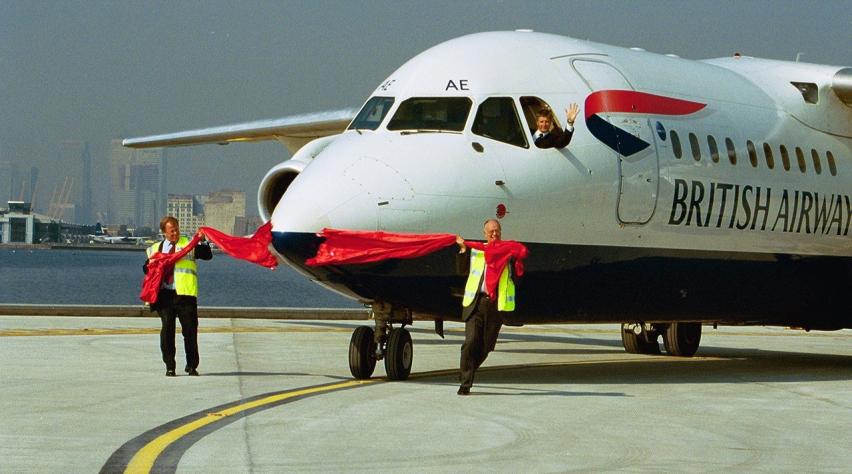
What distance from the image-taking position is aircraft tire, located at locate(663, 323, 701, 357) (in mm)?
21047

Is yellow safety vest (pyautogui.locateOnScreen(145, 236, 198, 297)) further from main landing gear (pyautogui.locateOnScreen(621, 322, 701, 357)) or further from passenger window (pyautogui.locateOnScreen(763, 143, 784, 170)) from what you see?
main landing gear (pyautogui.locateOnScreen(621, 322, 701, 357))

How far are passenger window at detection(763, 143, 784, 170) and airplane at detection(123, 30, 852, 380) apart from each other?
0.08 ft

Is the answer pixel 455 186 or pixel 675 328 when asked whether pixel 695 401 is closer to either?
pixel 455 186

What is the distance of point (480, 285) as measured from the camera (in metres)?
13.4

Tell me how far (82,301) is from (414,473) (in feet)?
268

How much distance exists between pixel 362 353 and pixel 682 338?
7.87 meters

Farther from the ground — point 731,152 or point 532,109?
point 532,109

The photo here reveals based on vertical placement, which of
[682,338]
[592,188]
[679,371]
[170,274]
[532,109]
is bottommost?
[679,371]

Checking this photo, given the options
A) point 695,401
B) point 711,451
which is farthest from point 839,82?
point 711,451

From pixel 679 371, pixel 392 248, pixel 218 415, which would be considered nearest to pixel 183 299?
pixel 392 248

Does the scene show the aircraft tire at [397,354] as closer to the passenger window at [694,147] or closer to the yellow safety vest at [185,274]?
the yellow safety vest at [185,274]

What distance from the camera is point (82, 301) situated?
87.6 meters

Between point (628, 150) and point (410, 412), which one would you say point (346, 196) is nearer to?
point (410, 412)

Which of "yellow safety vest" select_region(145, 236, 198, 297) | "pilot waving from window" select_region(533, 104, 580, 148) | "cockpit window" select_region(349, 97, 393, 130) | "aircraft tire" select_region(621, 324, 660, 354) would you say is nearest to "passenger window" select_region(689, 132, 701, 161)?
"pilot waving from window" select_region(533, 104, 580, 148)
